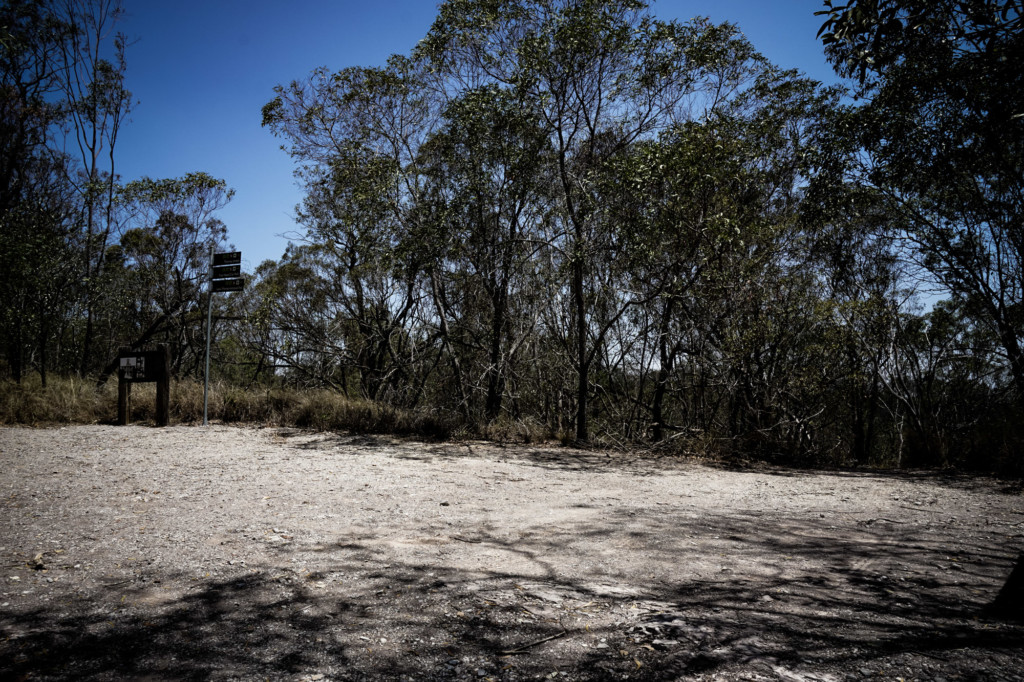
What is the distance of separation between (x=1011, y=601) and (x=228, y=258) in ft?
34.0

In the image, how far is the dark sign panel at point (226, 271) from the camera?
30.8 ft

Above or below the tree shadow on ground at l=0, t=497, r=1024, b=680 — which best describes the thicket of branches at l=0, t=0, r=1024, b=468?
above

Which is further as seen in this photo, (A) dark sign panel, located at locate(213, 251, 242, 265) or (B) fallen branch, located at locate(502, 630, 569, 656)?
(A) dark sign panel, located at locate(213, 251, 242, 265)

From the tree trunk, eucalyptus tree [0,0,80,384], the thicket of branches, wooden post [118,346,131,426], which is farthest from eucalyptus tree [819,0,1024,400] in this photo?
eucalyptus tree [0,0,80,384]

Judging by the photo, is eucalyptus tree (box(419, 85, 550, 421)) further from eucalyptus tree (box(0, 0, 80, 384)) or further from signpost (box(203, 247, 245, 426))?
eucalyptus tree (box(0, 0, 80, 384))

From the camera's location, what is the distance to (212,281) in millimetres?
9438

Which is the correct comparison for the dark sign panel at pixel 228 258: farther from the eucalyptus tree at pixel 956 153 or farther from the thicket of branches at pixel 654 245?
the eucalyptus tree at pixel 956 153

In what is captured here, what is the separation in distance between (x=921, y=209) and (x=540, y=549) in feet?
37.8

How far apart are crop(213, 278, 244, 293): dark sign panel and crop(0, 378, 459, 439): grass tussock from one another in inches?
74.0

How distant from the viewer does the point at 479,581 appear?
2732 mm

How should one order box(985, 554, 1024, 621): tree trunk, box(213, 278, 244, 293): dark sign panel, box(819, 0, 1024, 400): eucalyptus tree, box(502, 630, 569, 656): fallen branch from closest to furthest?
box(502, 630, 569, 656): fallen branch → box(985, 554, 1024, 621): tree trunk → box(819, 0, 1024, 400): eucalyptus tree → box(213, 278, 244, 293): dark sign panel

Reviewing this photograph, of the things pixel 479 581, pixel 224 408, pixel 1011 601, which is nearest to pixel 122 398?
pixel 224 408

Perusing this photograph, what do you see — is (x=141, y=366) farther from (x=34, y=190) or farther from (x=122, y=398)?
(x=34, y=190)

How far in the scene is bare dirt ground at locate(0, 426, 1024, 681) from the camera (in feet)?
6.47
